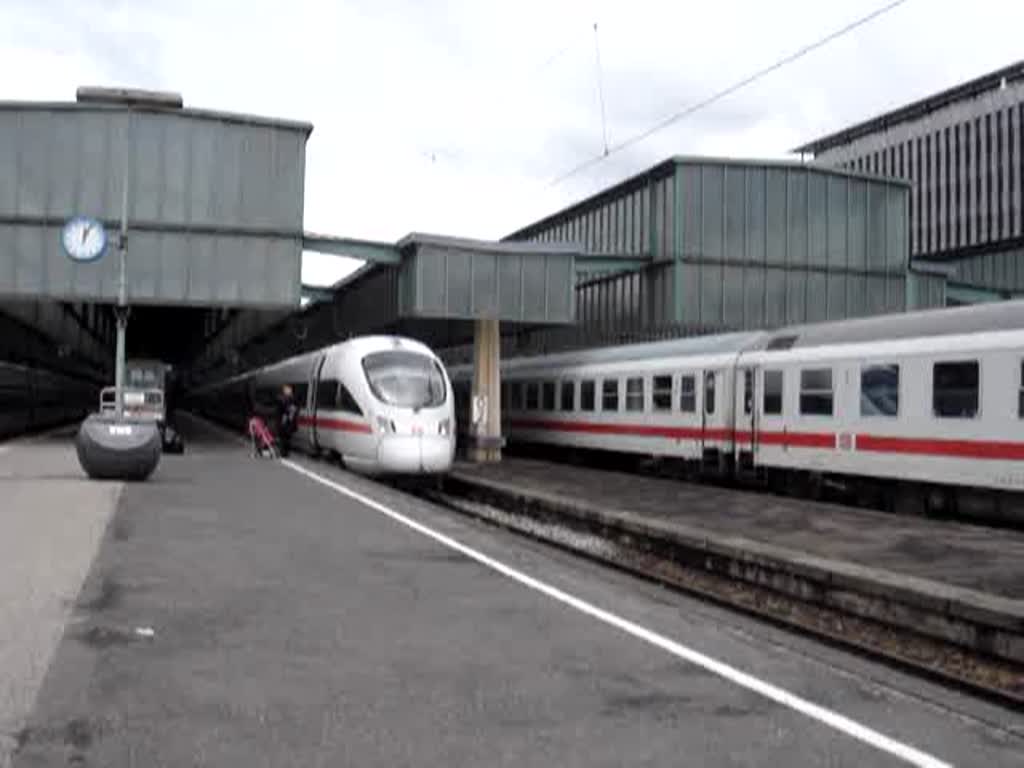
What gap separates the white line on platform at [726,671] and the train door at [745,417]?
9.69 metres

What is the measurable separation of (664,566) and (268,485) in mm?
7974

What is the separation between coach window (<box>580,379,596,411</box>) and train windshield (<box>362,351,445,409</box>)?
232 inches

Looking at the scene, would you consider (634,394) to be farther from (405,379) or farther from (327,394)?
(327,394)

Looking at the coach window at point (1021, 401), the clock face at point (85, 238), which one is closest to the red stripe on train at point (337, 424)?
the clock face at point (85, 238)

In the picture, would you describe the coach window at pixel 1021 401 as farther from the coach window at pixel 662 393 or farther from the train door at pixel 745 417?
the coach window at pixel 662 393

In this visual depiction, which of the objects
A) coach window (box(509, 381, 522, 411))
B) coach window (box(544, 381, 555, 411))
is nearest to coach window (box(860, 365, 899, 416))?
coach window (box(544, 381, 555, 411))

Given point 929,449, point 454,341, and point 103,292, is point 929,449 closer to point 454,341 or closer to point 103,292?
point 103,292

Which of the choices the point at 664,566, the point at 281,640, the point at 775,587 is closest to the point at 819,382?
the point at 664,566

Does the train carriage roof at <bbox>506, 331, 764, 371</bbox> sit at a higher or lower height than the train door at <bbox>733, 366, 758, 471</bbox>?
higher

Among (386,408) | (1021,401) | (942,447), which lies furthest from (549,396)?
(1021,401)

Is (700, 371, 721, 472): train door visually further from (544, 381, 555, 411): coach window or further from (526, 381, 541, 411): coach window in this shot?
(526, 381, 541, 411): coach window

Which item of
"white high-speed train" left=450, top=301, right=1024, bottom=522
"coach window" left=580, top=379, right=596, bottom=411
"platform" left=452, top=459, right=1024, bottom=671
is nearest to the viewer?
"platform" left=452, top=459, right=1024, bottom=671

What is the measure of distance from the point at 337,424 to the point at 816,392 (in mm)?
10693

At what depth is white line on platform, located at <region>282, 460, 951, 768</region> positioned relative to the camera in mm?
5891
